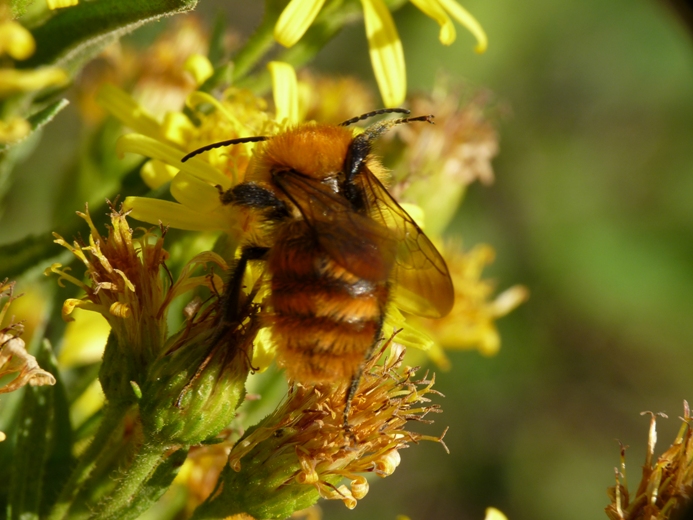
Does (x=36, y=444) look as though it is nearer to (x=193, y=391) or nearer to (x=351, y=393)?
(x=193, y=391)

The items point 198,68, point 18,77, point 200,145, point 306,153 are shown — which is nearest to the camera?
point 18,77

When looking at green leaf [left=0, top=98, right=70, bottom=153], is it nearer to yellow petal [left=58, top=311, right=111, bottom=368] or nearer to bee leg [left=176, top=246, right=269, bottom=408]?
bee leg [left=176, top=246, right=269, bottom=408]

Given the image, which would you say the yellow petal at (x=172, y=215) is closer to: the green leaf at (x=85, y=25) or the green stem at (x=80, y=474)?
the green leaf at (x=85, y=25)

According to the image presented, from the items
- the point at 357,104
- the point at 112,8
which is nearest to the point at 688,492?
the point at 112,8

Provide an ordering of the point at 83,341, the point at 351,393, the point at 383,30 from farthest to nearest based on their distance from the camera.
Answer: the point at 83,341 < the point at 383,30 < the point at 351,393

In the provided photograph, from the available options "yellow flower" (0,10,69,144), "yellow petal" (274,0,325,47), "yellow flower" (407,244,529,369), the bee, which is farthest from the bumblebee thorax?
"yellow flower" (407,244,529,369)

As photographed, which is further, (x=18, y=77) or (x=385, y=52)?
(x=385, y=52)

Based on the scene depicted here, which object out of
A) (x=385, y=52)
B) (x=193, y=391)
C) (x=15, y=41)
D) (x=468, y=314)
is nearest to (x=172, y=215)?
(x=193, y=391)
